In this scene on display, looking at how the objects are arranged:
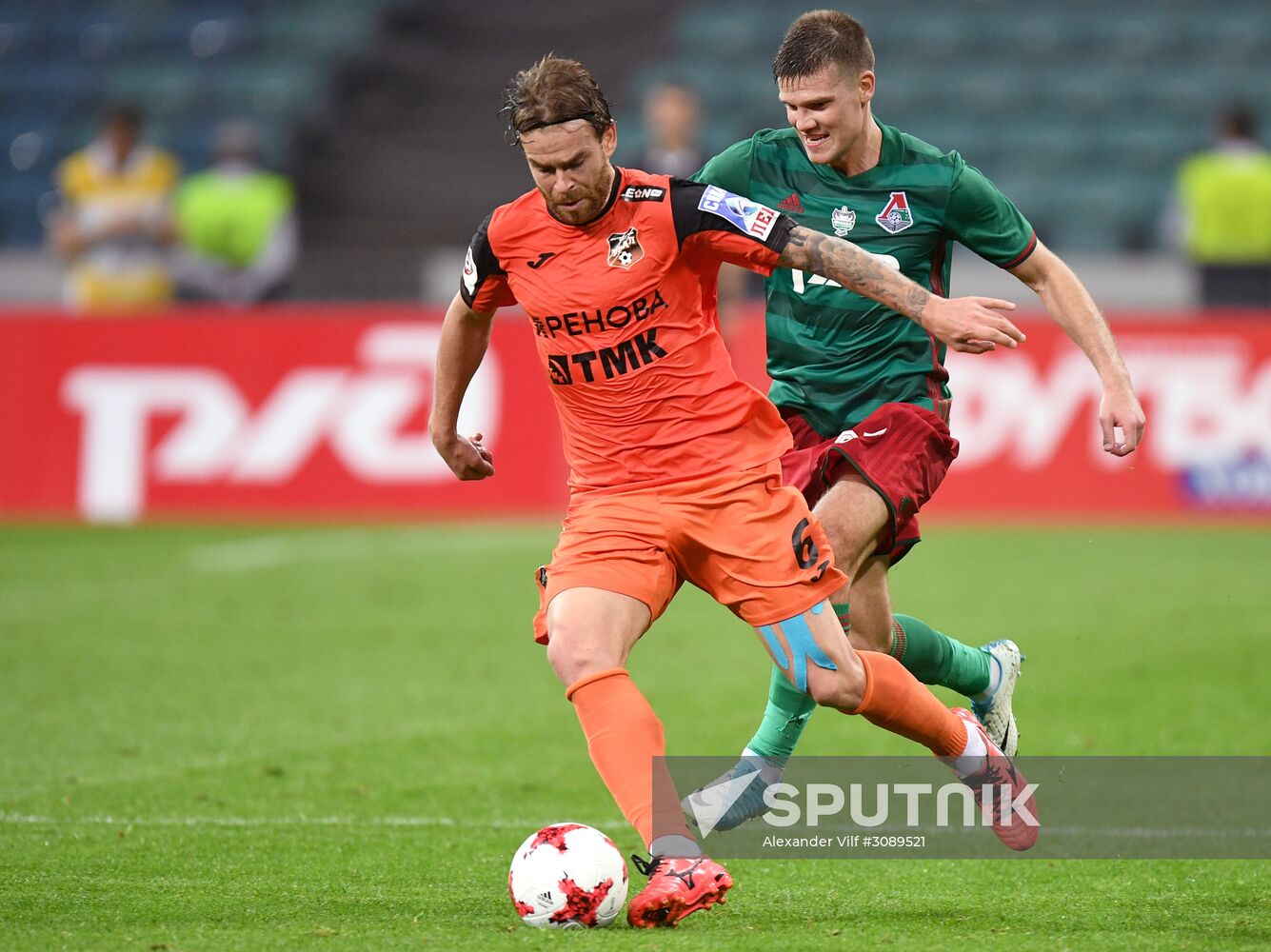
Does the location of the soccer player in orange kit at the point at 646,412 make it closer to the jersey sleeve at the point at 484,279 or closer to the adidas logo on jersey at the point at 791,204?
the jersey sleeve at the point at 484,279

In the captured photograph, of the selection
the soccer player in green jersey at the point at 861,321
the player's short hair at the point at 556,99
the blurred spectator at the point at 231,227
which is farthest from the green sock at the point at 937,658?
the blurred spectator at the point at 231,227

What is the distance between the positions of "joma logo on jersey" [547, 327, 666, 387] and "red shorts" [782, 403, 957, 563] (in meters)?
0.79

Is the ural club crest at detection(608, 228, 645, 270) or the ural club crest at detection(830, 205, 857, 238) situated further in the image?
the ural club crest at detection(830, 205, 857, 238)

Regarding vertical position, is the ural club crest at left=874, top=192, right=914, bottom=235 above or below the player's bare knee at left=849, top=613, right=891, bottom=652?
above

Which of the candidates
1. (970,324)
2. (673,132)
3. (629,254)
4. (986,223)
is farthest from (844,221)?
(673,132)

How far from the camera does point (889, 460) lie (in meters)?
5.39

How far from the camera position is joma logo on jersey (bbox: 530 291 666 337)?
4.69 metres

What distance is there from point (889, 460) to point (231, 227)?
1111 centimetres

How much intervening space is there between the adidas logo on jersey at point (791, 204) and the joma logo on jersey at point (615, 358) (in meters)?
0.97

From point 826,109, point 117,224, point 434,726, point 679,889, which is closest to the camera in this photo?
point 679,889

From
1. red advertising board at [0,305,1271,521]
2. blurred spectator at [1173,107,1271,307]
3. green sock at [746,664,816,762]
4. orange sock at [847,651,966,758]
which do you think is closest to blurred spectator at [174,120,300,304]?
red advertising board at [0,305,1271,521]

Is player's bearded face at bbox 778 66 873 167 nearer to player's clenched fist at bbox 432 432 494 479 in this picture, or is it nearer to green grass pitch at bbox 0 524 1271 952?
player's clenched fist at bbox 432 432 494 479

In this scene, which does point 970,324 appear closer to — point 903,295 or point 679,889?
point 903,295

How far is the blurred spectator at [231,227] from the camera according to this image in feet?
50.5
